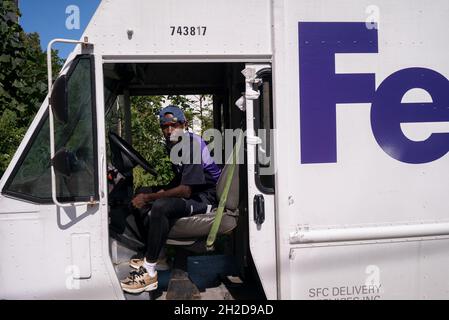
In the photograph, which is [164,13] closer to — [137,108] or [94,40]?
[94,40]

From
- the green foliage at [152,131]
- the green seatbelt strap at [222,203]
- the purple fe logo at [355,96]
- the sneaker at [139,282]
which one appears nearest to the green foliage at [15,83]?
the green foliage at [152,131]

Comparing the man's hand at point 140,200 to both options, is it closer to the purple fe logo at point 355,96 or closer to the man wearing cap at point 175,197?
the man wearing cap at point 175,197

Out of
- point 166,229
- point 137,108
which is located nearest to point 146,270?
point 166,229

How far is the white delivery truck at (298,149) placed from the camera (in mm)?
2619

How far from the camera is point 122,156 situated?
11.4 feet

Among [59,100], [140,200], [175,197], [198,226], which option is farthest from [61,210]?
[198,226]

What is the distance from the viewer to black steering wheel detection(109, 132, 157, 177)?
11.3ft

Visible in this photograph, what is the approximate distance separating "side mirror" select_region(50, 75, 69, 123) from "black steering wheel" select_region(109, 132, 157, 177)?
0.99 m

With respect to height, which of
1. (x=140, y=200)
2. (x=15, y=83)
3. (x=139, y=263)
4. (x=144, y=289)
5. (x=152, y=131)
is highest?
(x=15, y=83)

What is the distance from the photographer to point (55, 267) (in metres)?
2.60

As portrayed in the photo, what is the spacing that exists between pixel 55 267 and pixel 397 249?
221 cm

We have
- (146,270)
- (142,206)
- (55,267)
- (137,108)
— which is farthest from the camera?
(137,108)

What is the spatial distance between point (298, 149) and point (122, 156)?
1.53 meters

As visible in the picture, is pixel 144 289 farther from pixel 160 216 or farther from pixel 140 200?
pixel 140 200
